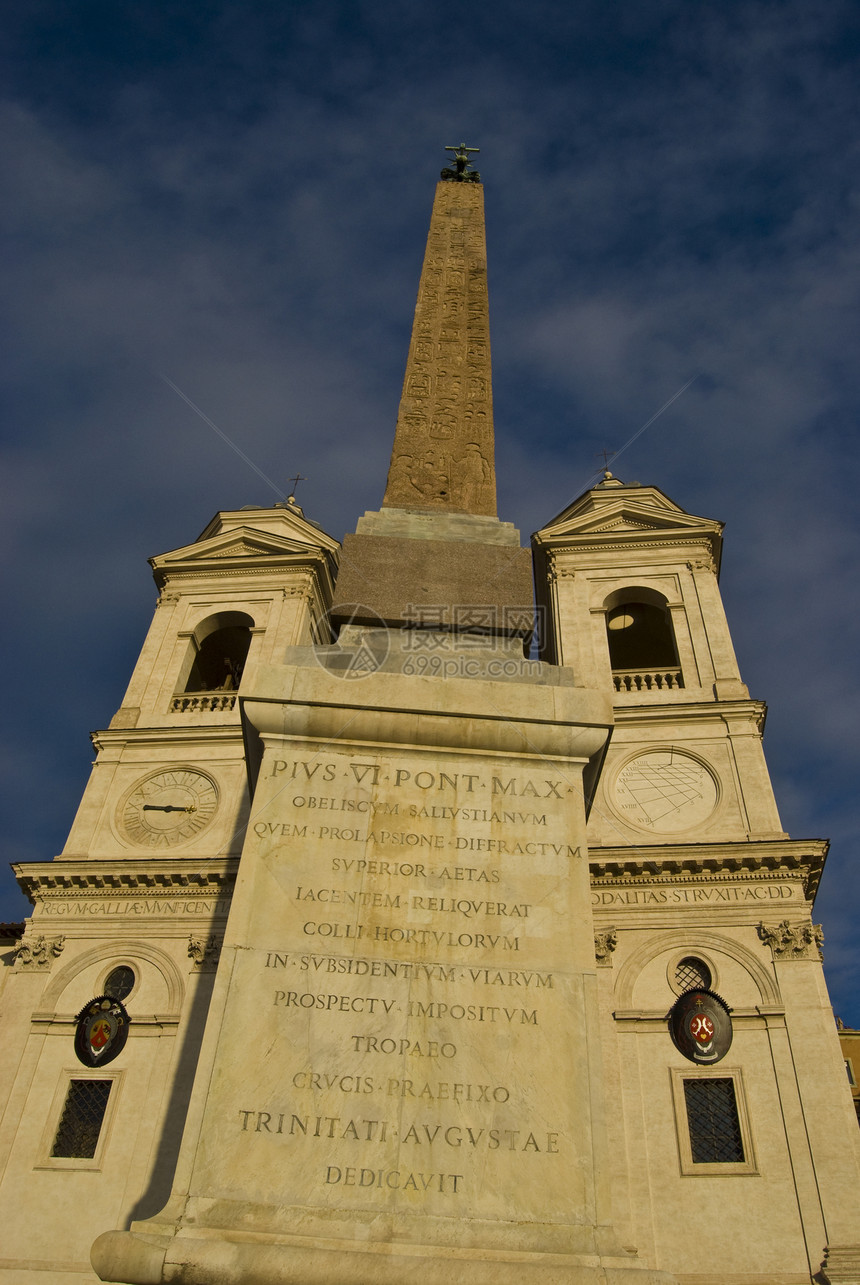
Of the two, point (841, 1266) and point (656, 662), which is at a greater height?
point (656, 662)

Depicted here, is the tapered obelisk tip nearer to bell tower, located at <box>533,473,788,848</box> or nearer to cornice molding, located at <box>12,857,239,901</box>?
bell tower, located at <box>533,473,788,848</box>

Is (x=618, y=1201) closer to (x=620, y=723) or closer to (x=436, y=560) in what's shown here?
(x=620, y=723)

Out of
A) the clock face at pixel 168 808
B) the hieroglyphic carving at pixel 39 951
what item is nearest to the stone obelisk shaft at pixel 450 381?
the clock face at pixel 168 808

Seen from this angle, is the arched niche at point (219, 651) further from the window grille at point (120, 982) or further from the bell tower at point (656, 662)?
the window grille at point (120, 982)

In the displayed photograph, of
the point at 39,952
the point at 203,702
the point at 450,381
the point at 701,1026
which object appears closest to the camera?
the point at 450,381

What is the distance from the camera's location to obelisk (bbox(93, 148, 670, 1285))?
4.57 metres

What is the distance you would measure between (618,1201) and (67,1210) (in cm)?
813

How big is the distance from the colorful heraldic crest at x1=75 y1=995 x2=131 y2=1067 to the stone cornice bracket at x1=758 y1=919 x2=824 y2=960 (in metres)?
10.8

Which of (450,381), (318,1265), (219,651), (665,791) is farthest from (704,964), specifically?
(219,651)

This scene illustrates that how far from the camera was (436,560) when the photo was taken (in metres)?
8.23

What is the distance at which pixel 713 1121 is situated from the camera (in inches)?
624

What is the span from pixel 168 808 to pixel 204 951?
3671 millimetres

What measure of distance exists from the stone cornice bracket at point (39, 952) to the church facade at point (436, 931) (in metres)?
0.07

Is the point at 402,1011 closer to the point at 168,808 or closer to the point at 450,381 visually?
the point at 450,381
